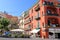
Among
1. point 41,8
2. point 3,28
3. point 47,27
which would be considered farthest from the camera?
point 3,28

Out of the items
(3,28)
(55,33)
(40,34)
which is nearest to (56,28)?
(55,33)

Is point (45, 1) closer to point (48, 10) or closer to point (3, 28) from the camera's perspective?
point (48, 10)

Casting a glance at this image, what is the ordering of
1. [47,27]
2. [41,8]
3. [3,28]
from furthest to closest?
[3,28] → [41,8] → [47,27]

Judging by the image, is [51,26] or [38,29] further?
[38,29]

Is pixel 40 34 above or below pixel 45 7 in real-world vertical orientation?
below

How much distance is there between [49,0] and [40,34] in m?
11.2

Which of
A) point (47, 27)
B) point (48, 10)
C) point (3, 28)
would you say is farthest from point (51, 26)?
point (3, 28)

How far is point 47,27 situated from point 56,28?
2816 millimetres

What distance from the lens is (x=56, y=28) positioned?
1982 inches

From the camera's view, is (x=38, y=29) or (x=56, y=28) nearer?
(x=56, y=28)

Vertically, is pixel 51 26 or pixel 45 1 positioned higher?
pixel 45 1

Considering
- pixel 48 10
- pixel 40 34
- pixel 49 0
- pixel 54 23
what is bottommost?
pixel 40 34

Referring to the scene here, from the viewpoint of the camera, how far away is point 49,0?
174 ft

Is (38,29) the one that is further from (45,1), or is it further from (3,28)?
(3,28)
